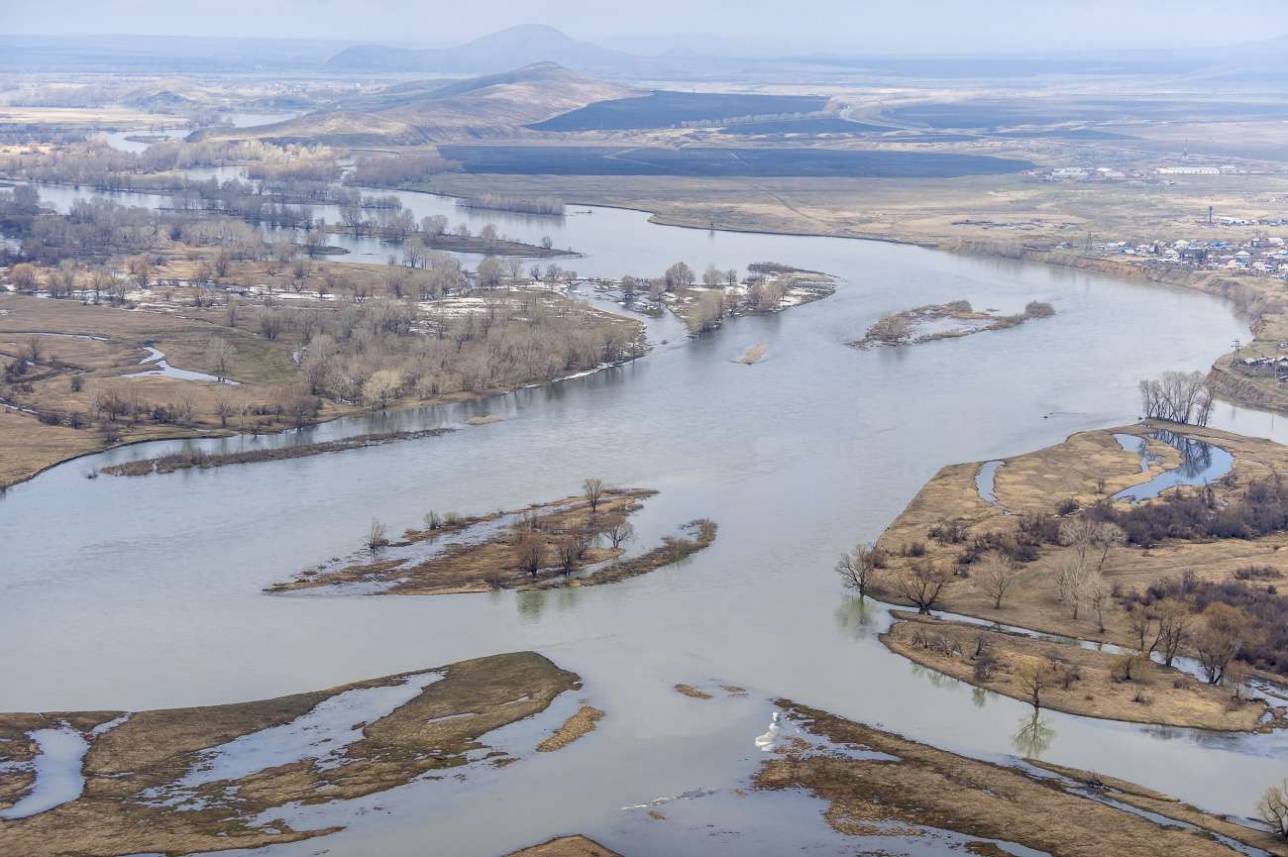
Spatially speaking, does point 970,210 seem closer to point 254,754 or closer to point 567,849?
point 254,754

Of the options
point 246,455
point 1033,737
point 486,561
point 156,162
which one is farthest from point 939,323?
point 156,162

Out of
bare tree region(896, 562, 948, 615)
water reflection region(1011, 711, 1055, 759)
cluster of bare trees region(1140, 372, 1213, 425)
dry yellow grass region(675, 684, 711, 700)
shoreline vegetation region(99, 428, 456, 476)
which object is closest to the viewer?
water reflection region(1011, 711, 1055, 759)

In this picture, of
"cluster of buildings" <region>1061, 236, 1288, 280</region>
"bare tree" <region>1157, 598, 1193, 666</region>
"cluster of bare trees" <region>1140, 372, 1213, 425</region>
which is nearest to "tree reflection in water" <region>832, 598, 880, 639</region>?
"bare tree" <region>1157, 598, 1193, 666</region>

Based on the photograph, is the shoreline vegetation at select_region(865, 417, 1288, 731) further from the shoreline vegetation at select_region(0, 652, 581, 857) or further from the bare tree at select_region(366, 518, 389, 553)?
the bare tree at select_region(366, 518, 389, 553)

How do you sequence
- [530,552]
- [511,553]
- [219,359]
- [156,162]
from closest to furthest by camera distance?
[530,552], [511,553], [219,359], [156,162]

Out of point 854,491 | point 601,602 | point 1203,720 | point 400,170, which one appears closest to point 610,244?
point 400,170

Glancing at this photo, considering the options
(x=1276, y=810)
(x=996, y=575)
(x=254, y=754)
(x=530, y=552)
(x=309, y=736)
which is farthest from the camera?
(x=530, y=552)

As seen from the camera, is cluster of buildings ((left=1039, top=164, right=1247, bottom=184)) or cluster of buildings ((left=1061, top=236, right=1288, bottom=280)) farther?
cluster of buildings ((left=1039, top=164, right=1247, bottom=184))
